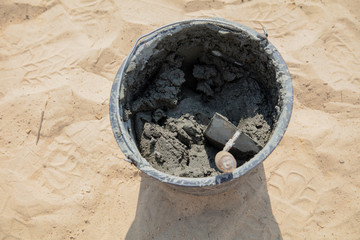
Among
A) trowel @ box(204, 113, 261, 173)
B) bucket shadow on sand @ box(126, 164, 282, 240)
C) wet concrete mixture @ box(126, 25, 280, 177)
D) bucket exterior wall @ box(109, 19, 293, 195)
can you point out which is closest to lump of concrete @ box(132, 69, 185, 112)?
wet concrete mixture @ box(126, 25, 280, 177)

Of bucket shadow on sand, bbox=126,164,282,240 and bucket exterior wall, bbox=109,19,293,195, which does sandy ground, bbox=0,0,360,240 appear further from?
bucket exterior wall, bbox=109,19,293,195

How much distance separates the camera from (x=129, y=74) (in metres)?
1.97

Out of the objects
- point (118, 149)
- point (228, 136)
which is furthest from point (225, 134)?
point (118, 149)

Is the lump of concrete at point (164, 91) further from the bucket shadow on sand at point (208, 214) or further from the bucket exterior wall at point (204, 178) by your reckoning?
the bucket shadow on sand at point (208, 214)

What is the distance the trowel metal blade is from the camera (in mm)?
1938

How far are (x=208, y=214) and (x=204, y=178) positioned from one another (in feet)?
3.17

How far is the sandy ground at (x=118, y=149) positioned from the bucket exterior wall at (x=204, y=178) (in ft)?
2.56

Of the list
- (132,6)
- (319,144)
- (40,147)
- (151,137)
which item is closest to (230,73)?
(151,137)

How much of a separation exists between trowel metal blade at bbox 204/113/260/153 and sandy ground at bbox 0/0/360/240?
25.2 inches

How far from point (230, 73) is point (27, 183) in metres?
2.36

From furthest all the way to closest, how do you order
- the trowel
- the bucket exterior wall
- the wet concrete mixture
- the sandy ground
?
the sandy ground
the wet concrete mixture
the trowel
the bucket exterior wall

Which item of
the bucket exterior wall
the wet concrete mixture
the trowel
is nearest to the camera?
the bucket exterior wall

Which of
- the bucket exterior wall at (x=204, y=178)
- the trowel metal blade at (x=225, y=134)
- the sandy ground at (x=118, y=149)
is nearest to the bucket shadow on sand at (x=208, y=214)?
the sandy ground at (x=118, y=149)

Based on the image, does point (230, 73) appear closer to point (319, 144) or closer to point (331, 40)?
point (319, 144)
